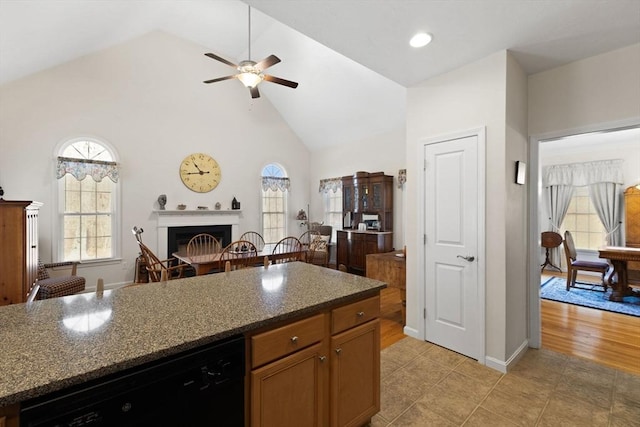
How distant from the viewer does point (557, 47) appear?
2.41 metres

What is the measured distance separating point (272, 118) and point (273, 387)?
6.49 meters

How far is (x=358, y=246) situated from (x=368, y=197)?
103 cm

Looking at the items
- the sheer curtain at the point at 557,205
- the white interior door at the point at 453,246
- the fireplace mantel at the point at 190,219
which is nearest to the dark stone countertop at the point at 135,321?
the white interior door at the point at 453,246

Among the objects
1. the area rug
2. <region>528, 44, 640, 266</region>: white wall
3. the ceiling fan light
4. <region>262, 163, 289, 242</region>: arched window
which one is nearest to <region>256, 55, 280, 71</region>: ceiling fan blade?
the ceiling fan light

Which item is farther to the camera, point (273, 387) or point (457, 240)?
point (457, 240)

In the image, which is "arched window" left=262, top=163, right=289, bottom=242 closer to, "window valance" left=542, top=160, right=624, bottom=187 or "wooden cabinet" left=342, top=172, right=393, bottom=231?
"wooden cabinet" left=342, top=172, right=393, bottom=231

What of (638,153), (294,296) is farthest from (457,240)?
(638,153)

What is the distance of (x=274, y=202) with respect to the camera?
713 centimetres

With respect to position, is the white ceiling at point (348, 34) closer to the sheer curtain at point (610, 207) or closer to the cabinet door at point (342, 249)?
the cabinet door at point (342, 249)

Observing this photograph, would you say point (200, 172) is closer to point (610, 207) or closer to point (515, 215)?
point (515, 215)

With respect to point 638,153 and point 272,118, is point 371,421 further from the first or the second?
point 638,153

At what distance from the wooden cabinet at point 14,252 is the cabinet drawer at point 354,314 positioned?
355 centimetres

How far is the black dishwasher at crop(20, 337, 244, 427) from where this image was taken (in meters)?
0.84

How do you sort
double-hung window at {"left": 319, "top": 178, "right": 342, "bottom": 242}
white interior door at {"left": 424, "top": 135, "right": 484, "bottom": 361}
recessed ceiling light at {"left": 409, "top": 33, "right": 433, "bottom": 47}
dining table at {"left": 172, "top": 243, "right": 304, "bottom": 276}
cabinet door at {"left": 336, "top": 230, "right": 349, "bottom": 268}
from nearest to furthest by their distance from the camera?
recessed ceiling light at {"left": 409, "top": 33, "right": 433, "bottom": 47} → white interior door at {"left": 424, "top": 135, "right": 484, "bottom": 361} → dining table at {"left": 172, "top": 243, "right": 304, "bottom": 276} → cabinet door at {"left": 336, "top": 230, "right": 349, "bottom": 268} → double-hung window at {"left": 319, "top": 178, "right": 342, "bottom": 242}
